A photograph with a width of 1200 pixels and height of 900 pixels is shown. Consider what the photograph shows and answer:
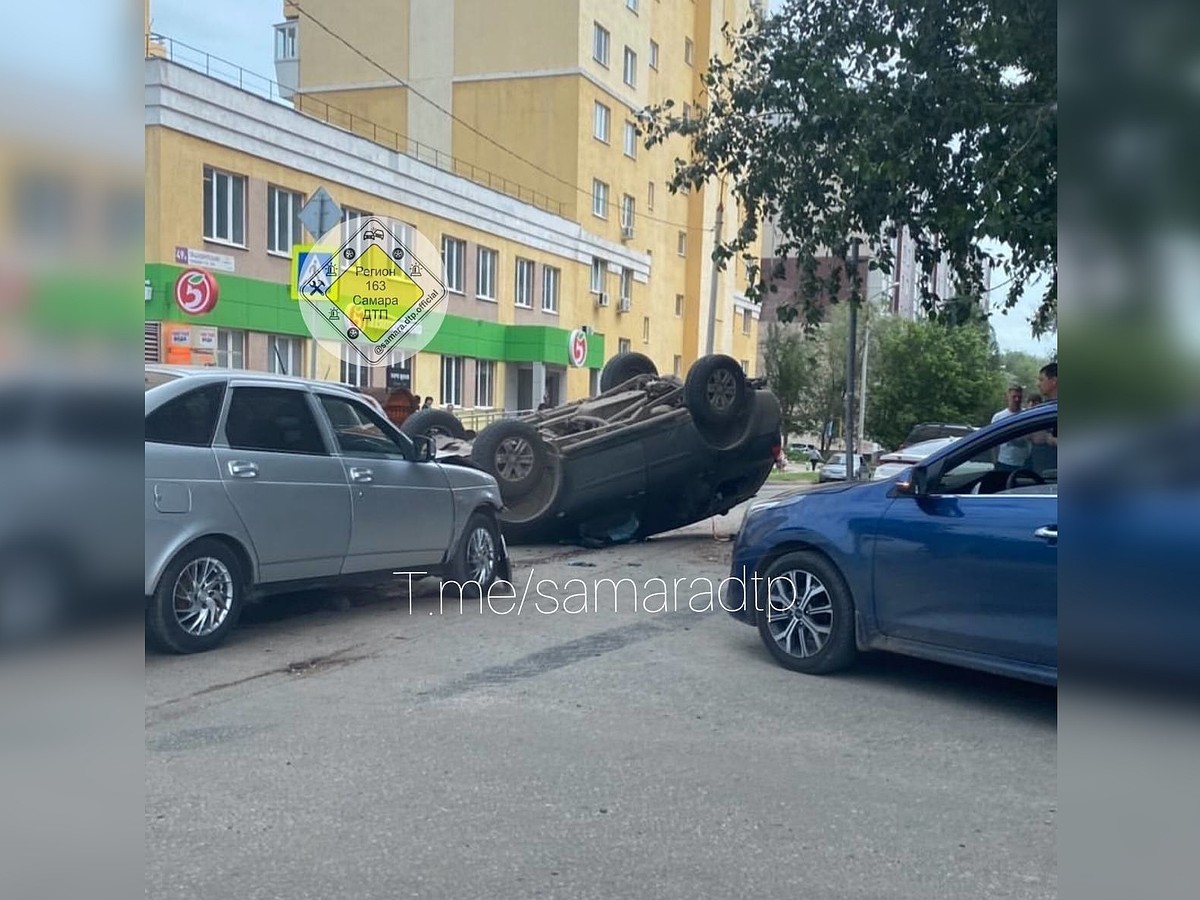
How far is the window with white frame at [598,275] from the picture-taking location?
10492 mm

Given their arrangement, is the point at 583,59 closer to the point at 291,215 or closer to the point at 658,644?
the point at 291,215

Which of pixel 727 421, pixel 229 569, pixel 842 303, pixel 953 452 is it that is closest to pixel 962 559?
pixel 953 452

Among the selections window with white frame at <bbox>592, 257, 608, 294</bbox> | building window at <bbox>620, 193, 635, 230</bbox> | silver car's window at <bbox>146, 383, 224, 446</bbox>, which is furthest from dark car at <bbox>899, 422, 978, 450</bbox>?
building window at <bbox>620, 193, 635, 230</bbox>

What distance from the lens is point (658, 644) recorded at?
24.1 feet

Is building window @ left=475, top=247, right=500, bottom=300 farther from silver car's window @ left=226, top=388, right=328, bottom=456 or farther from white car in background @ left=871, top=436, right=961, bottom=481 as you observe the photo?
white car in background @ left=871, top=436, right=961, bottom=481

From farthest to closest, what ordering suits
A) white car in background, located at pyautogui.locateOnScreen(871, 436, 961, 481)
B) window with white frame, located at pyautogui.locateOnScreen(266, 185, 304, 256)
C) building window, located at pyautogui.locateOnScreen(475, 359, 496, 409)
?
building window, located at pyautogui.locateOnScreen(475, 359, 496, 409) < window with white frame, located at pyautogui.locateOnScreen(266, 185, 304, 256) < white car in background, located at pyautogui.locateOnScreen(871, 436, 961, 481)

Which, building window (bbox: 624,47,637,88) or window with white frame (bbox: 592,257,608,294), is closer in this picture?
window with white frame (bbox: 592,257,608,294)

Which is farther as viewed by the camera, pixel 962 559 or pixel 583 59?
pixel 583 59

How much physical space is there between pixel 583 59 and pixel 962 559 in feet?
19.3

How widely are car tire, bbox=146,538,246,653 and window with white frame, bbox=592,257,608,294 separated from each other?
4.81 meters

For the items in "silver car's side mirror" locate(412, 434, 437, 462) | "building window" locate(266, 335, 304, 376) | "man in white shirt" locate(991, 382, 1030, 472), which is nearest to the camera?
"man in white shirt" locate(991, 382, 1030, 472)

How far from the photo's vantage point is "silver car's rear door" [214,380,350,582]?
21.8 feet

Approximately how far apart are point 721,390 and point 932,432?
4.63m

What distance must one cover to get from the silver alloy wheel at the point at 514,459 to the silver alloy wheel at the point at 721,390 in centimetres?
186
